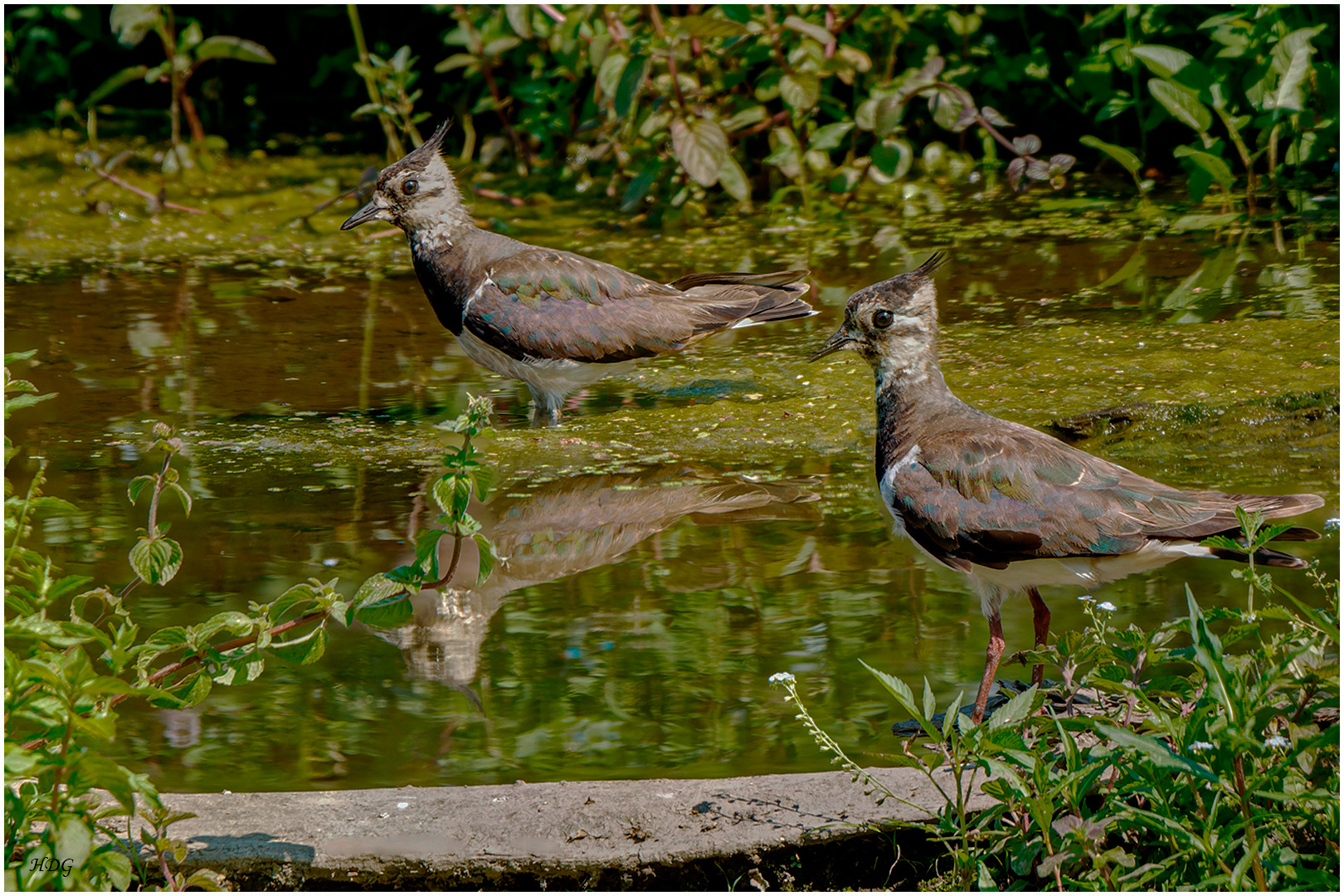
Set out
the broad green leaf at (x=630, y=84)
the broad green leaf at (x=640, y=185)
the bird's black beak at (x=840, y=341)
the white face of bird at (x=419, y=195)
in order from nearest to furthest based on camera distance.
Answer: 1. the bird's black beak at (x=840, y=341)
2. the white face of bird at (x=419, y=195)
3. the broad green leaf at (x=630, y=84)
4. the broad green leaf at (x=640, y=185)

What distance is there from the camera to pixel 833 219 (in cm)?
852

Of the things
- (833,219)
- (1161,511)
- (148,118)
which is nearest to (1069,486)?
(1161,511)

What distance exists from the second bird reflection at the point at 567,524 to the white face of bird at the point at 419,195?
5.64ft

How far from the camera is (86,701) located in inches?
96.1

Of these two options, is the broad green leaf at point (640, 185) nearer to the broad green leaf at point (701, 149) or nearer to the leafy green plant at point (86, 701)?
the broad green leaf at point (701, 149)

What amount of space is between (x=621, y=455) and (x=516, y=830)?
268 centimetres

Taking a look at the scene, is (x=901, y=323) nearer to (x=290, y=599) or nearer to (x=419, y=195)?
(x=290, y=599)

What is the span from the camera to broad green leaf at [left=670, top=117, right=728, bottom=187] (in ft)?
26.0

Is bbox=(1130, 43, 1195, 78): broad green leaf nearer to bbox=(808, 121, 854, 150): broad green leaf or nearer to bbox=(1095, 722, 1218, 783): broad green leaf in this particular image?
bbox=(808, 121, 854, 150): broad green leaf

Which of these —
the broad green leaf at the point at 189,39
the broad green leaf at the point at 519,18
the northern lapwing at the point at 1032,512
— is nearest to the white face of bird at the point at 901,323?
the northern lapwing at the point at 1032,512

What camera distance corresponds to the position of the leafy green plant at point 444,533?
108 inches

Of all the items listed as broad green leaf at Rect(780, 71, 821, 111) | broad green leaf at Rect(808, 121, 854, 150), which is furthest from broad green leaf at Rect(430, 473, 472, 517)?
broad green leaf at Rect(808, 121, 854, 150)

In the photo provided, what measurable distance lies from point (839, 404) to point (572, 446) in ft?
3.67

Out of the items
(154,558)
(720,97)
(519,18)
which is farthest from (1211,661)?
(519,18)
